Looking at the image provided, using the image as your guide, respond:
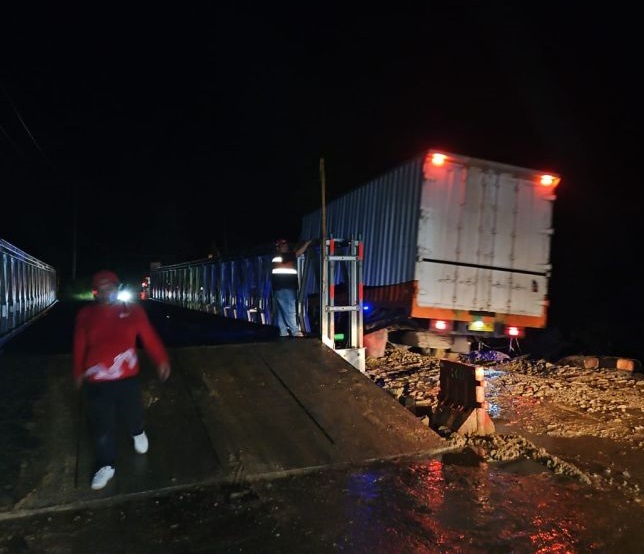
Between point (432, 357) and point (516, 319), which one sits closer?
point (516, 319)

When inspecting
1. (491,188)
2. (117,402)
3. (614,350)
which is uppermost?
(491,188)

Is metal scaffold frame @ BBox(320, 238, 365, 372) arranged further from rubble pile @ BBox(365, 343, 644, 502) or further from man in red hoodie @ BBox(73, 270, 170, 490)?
man in red hoodie @ BBox(73, 270, 170, 490)

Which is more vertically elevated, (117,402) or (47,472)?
(117,402)

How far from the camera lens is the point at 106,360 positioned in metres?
3.74

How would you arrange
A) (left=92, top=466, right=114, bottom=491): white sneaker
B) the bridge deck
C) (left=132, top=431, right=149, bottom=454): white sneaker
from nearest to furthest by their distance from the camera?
(left=92, top=466, right=114, bottom=491): white sneaker → the bridge deck → (left=132, top=431, right=149, bottom=454): white sneaker

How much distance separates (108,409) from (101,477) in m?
0.48

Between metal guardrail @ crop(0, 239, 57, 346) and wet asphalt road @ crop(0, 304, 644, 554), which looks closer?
wet asphalt road @ crop(0, 304, 644, 554)

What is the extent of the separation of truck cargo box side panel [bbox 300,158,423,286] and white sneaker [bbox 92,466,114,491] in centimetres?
452

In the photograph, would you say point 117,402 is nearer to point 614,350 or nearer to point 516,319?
point 516,319

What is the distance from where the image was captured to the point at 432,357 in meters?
10.1

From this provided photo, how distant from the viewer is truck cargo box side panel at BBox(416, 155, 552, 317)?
26.7 ft

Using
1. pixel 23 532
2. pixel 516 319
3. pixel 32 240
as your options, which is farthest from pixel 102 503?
pixel 32 240

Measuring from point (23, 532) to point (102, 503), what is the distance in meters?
0.50

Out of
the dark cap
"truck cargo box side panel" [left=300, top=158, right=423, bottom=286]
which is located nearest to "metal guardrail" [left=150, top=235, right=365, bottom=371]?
"truck cargo box side panel" [left=300, top=158, right=423, bottom=286]
